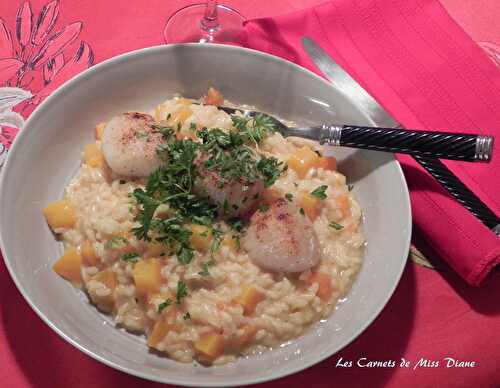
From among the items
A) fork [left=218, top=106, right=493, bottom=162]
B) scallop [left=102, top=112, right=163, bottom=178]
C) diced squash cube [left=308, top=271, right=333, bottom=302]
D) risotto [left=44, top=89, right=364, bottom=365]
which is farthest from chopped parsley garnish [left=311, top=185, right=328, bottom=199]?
scallop [left=102, top=112, right=163, bottom=178]

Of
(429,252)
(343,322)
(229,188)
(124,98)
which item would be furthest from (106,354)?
(429,252)

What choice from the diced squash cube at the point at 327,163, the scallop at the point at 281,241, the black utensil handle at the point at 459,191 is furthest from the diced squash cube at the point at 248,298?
the black utensil handle at the point at 459,191

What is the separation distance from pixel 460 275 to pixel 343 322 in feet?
2.01

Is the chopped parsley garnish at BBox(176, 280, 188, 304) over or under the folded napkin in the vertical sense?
under

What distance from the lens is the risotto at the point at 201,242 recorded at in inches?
75.5

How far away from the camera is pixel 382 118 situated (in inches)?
98.9

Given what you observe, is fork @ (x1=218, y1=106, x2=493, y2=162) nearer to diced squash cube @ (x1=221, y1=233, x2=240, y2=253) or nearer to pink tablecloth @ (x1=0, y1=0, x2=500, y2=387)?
pink tablecloth @ (x1=0, y1=0, x2=500, y2=387)

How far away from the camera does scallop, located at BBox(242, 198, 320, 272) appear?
198 centimetres

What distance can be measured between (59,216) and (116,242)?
38 centimetres

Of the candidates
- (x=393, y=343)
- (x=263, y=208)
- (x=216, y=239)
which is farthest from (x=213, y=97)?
(x=393, y=343)

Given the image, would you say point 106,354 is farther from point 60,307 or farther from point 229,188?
point 229,188

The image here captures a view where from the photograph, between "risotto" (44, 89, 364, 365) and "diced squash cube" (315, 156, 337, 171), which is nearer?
"risotto" (44, 89, 364, 365)

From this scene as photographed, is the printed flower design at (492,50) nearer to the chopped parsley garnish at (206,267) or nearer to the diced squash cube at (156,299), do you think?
the chopped parsley garnish at (206,267)

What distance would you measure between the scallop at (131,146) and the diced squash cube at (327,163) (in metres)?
0.77
